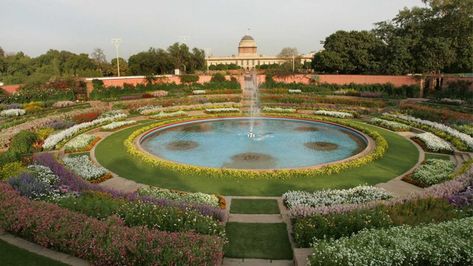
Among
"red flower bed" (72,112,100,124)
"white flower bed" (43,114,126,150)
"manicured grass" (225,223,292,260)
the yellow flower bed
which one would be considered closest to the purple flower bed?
"manicured grass" (225,223,292,260)

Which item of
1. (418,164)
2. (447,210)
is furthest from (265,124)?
(447,210)

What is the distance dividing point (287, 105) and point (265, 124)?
6968mm

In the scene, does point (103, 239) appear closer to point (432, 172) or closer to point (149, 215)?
point (149, 215)

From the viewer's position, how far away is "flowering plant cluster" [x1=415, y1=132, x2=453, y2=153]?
1475 centimetres

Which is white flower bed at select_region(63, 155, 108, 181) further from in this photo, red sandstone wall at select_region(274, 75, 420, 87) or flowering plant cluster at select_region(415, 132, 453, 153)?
red sandstone wall at select_region(274, 75, 420, 87)

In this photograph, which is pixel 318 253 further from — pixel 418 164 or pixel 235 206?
pixel 418 164

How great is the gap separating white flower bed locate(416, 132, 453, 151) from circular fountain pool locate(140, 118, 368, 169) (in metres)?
2.60

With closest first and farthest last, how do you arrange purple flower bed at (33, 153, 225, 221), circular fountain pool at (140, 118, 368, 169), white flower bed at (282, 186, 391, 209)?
purple flower bed at (33, 153, 225, 221) → white flower bed at (282, 186, 391, 209) → circular fountain pool at (140, 118, 368, 169)

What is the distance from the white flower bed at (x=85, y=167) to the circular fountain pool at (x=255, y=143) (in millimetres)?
3237

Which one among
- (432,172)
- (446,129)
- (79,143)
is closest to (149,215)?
(432,172)

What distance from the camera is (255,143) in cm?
1748

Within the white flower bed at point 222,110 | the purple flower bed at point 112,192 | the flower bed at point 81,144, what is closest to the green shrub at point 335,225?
the purple flower bed at point 112,192

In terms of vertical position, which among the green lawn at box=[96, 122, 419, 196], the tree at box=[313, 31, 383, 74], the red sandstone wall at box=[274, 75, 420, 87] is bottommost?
the green lawn at box=[96, 122, 419, 196]

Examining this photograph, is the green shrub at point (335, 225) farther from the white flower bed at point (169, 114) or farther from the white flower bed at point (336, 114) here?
the white flower bed at point (169, 114)
